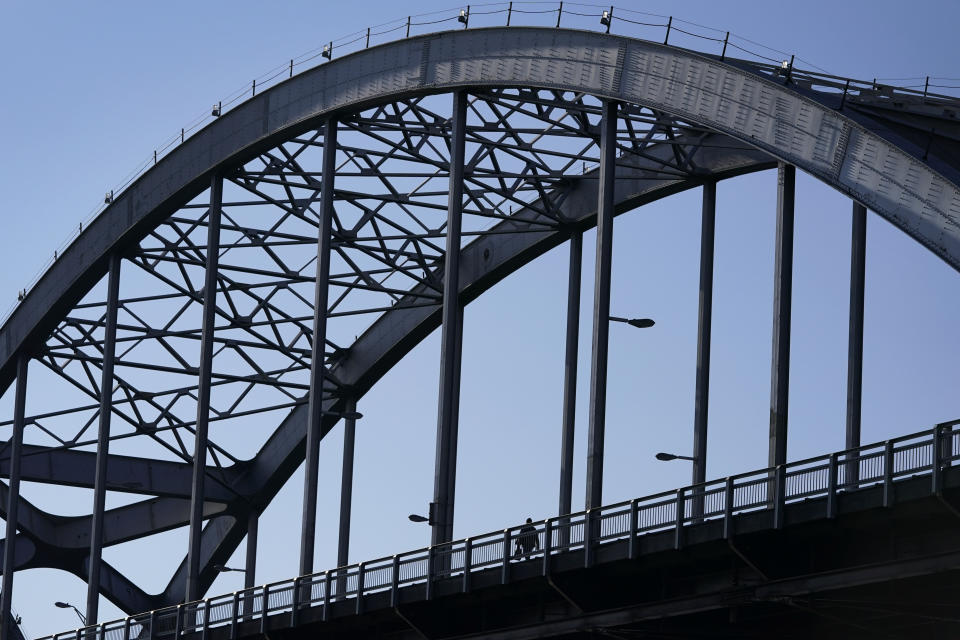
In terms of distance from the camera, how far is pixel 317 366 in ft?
206

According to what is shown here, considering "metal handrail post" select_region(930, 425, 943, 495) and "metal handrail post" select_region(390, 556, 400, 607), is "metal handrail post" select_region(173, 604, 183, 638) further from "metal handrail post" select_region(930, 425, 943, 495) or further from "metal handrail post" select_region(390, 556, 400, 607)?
"metal handrail post" select_region(930, 425, 943, 495)

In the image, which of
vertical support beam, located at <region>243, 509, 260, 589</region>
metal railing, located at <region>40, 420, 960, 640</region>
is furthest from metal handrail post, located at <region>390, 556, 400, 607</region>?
vertical support beam, located at <region>243, 509, 260, 589</region>

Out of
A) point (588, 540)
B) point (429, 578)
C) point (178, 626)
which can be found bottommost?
point (588, 540)

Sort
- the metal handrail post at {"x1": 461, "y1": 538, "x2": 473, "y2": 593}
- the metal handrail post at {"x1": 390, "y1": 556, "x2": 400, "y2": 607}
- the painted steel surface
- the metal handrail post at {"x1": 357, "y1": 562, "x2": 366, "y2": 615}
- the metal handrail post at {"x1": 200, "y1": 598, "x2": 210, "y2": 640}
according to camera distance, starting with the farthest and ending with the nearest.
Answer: the metal handrail post at {"x1": 200, "y1": 598, "x2": 210, "y2": 640}
the metal handrail post at {"x1": 357, "y1": 562, "x2": 366, "y2": 615}
the metal handrail post at {"x1": 390, "y1": 556, "x2": 400, "y2": 607}
the metal handrail post at {"x1": 461, "y1": 538, "x2": 473, "y2": 593}
the painted steel surface

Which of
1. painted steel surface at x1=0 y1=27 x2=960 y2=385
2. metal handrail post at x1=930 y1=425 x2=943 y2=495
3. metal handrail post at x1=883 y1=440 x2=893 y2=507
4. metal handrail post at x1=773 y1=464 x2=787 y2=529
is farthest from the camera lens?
painted steel surface at x1=0 y1=27 x2=960 y2=385

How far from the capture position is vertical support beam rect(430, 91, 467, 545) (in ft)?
185

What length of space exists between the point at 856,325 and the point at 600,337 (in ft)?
20.8

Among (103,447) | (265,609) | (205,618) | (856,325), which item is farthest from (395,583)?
(103,447)

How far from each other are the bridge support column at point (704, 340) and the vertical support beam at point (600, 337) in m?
3.54

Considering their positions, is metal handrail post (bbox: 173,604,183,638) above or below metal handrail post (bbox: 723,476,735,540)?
above

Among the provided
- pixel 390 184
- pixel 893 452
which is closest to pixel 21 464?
pixel 390 184

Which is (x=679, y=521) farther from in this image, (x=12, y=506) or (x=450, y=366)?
(x=12, y=506)

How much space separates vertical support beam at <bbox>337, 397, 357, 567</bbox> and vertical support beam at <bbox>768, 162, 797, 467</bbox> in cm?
2278

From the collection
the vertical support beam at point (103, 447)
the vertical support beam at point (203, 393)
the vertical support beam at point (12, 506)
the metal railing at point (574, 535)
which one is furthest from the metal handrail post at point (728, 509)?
the vertical support beam at point (12, 506)
